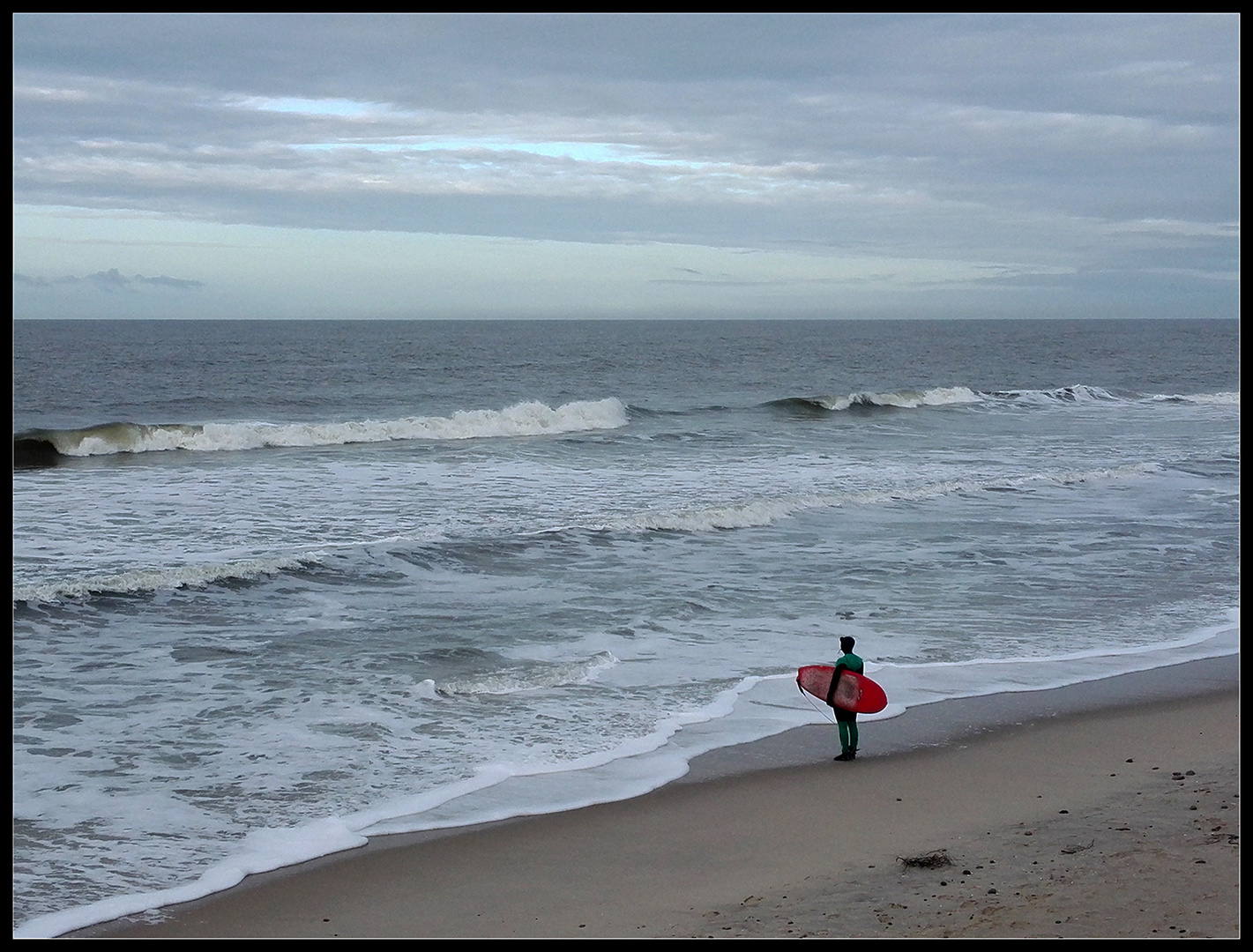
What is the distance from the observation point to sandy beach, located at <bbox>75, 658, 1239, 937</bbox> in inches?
230

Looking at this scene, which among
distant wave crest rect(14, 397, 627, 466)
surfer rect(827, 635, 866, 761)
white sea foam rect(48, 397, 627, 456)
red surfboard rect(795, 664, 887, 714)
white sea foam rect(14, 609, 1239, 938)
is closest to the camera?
white sea foam rect(14, 609, 1239, 938)

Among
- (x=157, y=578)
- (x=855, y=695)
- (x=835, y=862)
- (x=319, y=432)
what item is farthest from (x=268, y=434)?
(x=835, y=862)

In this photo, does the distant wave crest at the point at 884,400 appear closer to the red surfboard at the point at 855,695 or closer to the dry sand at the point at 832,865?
the red surfboard at the point at 855,695

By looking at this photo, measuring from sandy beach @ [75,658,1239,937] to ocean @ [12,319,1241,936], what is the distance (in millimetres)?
456

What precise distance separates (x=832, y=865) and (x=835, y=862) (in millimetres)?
51

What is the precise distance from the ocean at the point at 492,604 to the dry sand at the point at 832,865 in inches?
19.3

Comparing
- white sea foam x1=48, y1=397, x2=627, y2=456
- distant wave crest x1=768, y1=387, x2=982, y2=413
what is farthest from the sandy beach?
distant wave crest x1=768, y1=387, x2=982, y2=413

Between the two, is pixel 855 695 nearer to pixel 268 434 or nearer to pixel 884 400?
pixel 268 434

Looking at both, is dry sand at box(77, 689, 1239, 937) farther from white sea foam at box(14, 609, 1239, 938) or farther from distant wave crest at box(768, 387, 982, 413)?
distant wave crest at box(768, 387, 982, 413)

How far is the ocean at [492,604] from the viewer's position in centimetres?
796

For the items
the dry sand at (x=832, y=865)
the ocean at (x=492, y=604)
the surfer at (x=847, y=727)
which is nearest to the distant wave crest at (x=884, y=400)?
the ocean at (x=492, y=604)

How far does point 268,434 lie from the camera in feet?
98.3

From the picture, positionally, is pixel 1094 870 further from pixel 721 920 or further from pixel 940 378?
pixel 940 378
